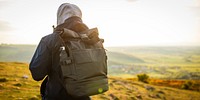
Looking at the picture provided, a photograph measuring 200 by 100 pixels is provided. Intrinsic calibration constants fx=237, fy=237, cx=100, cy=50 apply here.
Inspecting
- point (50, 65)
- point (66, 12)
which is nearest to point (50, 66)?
point (50, 65)

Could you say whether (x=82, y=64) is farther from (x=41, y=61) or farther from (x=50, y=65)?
(x=41, y=61)

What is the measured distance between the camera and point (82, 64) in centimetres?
378

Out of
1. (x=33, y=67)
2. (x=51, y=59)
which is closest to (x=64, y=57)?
(x=51, y=59)

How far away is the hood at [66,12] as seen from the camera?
417 cm

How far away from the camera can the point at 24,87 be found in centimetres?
1669

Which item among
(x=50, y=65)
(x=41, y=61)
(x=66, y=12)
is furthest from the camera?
(x=66, y=12)

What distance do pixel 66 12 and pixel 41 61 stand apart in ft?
3.38

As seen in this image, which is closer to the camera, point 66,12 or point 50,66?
point 50,66

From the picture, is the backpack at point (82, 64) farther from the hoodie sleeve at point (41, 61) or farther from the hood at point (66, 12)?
the hood at point (66, 12)

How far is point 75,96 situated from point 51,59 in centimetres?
70

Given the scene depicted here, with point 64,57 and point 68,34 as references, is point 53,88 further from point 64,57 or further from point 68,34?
point 68,34

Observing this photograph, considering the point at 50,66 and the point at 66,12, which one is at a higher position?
the point at 66,12

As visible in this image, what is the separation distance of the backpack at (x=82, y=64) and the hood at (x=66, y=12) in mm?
411

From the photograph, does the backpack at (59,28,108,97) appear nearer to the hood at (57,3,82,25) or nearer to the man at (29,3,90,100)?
the man at (29,3,90,100)
